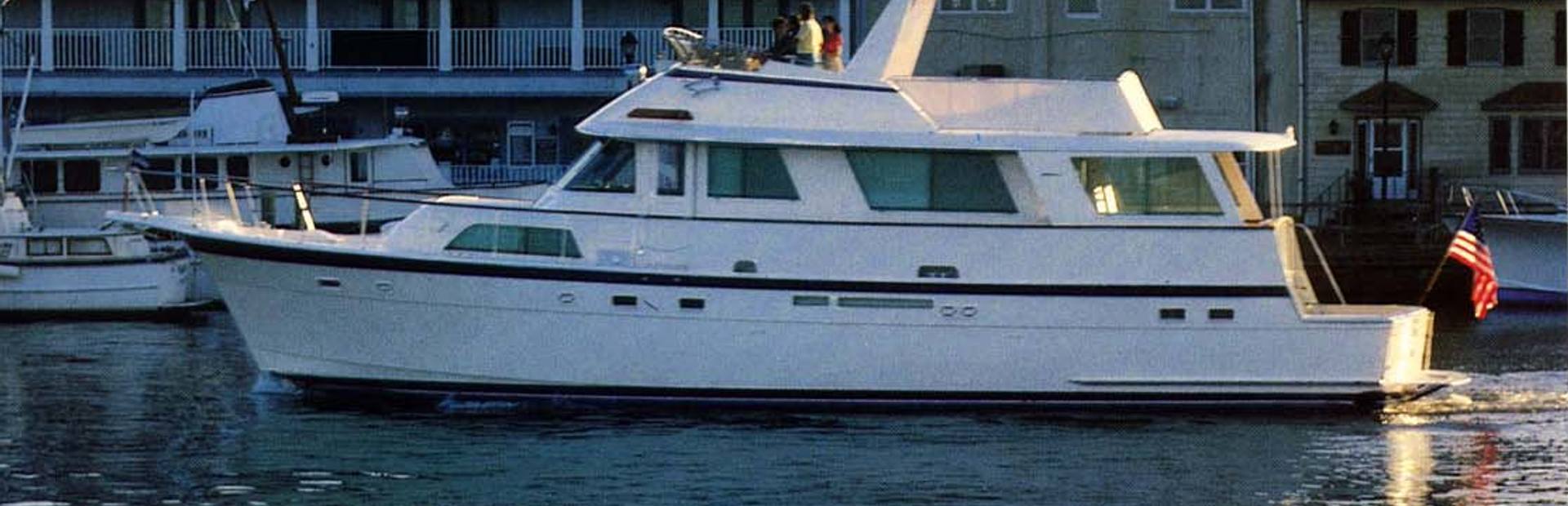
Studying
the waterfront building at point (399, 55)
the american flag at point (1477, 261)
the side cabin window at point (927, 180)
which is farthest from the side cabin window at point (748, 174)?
the waterfront building at point (399, 55)

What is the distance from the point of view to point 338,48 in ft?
188

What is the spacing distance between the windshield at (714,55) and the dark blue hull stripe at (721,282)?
2294 mm

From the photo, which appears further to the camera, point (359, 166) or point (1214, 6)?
point (1214, 6)

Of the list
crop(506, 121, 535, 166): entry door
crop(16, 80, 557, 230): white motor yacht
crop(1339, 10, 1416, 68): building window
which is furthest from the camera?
crop(1339, 10, 1416, 68): building window

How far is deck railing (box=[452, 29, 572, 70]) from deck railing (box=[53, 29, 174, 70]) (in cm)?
513

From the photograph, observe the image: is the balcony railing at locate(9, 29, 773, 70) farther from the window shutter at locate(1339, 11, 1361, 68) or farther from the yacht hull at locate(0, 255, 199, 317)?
the yacht hull at locate(0, 255, 199, 317)

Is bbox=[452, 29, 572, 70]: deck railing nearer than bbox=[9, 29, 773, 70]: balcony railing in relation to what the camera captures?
No

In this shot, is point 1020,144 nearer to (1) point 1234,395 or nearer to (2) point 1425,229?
(1) point 1234,395

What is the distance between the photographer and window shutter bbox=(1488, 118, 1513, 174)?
2360 inches

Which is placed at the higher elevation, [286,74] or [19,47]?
[19,47]

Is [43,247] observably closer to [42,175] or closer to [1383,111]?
[42,175]

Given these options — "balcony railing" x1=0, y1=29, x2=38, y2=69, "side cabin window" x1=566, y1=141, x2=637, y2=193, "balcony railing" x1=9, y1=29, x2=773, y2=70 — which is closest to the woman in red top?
"side cabin window" x1=566, y1=141, x2=637, y2=193

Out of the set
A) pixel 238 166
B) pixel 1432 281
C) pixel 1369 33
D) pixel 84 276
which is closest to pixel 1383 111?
pixel 1369 33

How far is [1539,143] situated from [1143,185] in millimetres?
32525
